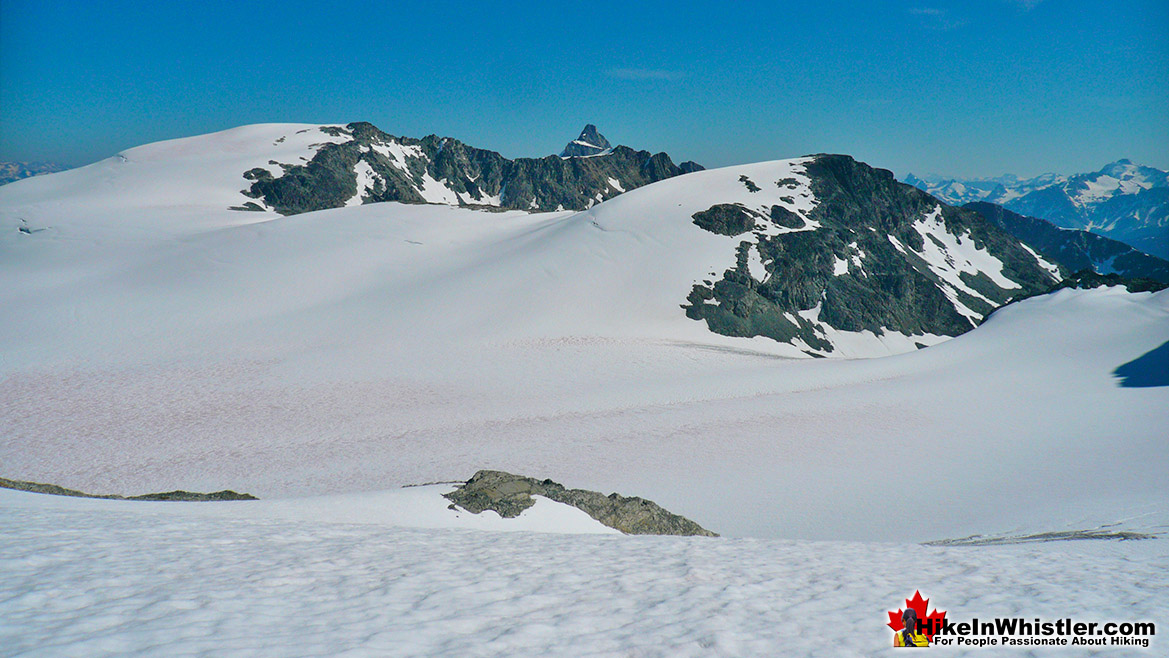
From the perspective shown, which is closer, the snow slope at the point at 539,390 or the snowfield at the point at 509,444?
the snowfield at the point at 509,444

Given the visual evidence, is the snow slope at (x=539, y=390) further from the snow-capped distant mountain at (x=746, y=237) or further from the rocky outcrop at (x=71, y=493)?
the rocky outcrop at (x=71, y=493)

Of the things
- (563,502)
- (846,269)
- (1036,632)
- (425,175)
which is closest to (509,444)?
(563,502)

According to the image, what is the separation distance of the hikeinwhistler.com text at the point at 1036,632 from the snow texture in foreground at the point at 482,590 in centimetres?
22

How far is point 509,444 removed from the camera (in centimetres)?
2238

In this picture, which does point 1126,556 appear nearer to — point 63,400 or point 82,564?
point 82,564

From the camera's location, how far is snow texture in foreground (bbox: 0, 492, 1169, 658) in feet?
16.6

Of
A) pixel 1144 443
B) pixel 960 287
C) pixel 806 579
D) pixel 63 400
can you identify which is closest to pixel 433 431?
pixel 63 400

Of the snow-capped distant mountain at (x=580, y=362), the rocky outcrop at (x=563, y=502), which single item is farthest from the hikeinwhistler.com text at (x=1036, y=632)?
the snow-capped distant mountain at (x=580, y=362)

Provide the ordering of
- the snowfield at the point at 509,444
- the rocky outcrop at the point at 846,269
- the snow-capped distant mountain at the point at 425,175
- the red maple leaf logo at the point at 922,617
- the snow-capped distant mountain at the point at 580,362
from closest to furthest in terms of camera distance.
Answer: the red maple leaf logo at the point at 922,617, the snowfield at the point at 509,444, the snow-capped distant mountain at the point at 580,362, the rocky outcrop at the point at 846,269, the snow-capped distant mountain at the point at 425,175

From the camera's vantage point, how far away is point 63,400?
25.3 meters

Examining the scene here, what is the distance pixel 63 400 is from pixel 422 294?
22.2 metres

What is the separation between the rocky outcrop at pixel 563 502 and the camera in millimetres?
12586

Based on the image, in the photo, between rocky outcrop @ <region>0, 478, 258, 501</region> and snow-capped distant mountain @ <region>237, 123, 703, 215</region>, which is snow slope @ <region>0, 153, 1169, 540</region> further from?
snow-capped distant mountain @ <region>237, 123, 703, 215</region>

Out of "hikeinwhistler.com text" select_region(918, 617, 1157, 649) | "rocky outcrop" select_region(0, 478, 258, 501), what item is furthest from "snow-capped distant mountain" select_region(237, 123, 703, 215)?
"hikeinwhistler.com text" select_region(918, 617, 1157, 649)
